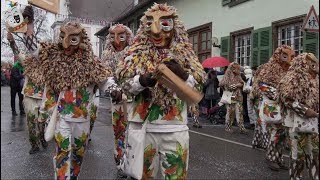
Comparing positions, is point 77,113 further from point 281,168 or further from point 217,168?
point 281,168

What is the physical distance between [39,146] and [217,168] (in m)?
3.35

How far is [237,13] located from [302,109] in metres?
12.0

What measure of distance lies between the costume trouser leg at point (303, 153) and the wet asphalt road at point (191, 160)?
1.13 m

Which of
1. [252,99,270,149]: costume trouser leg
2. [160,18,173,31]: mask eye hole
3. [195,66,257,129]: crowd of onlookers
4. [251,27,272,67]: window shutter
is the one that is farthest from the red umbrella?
[160,18,173,31]: mask eye hole

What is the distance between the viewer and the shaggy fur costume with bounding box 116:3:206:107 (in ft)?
11.9

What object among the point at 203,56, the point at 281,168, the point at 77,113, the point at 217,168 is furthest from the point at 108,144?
the point at 203,56

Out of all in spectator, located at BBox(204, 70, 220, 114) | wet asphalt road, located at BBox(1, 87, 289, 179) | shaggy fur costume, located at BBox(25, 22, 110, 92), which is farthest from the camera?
spectator, located at BBox(204, 70, 220, 114)

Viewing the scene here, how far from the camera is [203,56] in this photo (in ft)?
63.6

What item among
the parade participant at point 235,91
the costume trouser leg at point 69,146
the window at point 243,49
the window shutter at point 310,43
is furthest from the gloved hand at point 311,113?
the window at point 243,49

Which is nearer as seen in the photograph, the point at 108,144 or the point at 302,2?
the point at 108,144

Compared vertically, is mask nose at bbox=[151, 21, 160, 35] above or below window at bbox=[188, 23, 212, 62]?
below

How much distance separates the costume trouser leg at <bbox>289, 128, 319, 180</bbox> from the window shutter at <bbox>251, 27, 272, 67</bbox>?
32.1 feet

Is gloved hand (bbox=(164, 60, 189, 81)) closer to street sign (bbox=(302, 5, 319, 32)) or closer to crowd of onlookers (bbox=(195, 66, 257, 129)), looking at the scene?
street sign (bbox=(302, 5, 319, 32))

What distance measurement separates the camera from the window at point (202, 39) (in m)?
18.9
